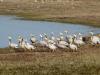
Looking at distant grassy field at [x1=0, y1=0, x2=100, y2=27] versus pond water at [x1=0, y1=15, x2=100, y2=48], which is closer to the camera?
pond water at [x1=0, y1=15, x2=100, y2=48]

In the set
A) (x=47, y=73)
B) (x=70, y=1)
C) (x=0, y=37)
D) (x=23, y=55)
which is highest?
Result: (x=47, y=73)

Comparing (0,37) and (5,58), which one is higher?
(5,58)

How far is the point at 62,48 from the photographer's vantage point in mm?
28594

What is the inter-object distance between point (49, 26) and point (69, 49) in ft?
67.1

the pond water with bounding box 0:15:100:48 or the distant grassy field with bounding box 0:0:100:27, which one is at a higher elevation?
the pond water with bounding box 0:15:100:48

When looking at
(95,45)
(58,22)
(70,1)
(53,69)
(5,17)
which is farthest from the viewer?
(70,1)

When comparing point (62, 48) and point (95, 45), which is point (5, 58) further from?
point (95, 45)

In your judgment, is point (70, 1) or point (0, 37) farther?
point (70, 1)

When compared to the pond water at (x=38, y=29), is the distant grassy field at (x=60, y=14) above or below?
below

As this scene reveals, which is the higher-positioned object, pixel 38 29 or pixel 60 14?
pixel 38 29

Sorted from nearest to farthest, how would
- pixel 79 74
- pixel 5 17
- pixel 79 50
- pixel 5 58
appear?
pixel 79 74 < pixel 5 58 < pixel 79 50 < pixel 5 17

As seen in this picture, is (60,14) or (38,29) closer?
(38,29)

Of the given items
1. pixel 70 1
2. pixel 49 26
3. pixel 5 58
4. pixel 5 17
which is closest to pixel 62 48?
pixel 5 58

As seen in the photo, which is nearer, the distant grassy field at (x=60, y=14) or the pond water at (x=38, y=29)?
the pond water at (x=38, y=29)
